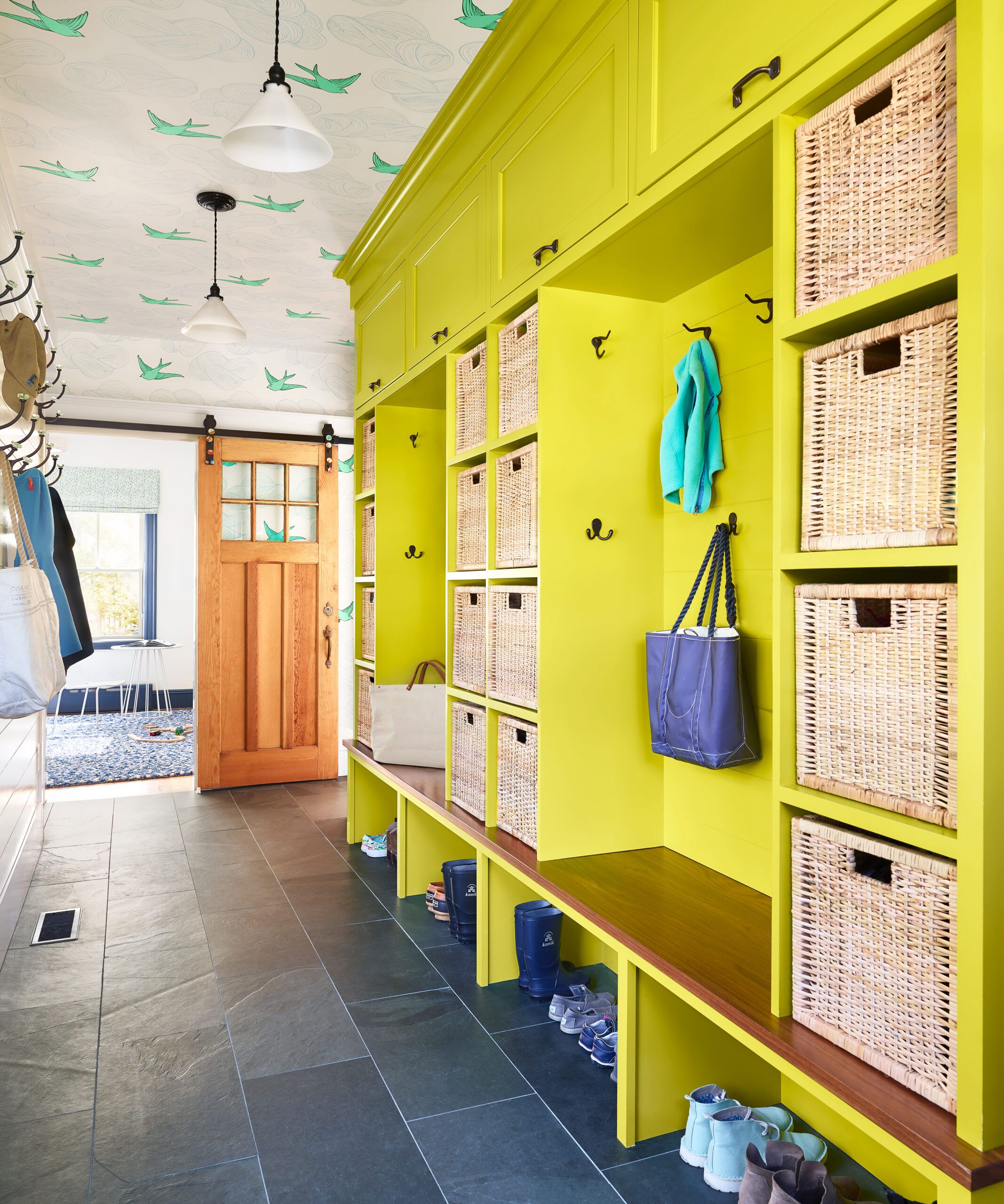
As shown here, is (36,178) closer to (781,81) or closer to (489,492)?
(489,492)

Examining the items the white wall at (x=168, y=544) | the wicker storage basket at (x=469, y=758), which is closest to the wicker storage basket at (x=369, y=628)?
the wicker storage basket at (x=469, y=758)

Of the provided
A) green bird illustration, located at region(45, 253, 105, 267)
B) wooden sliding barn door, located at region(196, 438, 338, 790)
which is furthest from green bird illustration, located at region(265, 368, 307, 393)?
green bird illustration, located at region(45, 253, 105, 267)

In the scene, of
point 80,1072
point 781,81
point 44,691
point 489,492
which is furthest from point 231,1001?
point 781,81

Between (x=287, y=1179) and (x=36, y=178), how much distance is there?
10.4 ft

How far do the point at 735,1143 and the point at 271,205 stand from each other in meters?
3.28

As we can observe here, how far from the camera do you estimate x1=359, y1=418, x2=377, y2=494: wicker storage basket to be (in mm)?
3680

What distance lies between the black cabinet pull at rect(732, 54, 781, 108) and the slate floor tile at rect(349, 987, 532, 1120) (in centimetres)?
209

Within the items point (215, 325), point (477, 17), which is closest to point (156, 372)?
point (215, 325)

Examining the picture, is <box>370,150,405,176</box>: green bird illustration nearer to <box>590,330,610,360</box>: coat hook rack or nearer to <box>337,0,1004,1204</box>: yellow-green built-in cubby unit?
<box>337,0,1004,1204</box>: yellow-green built-in cubby unit

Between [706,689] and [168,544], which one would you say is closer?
[706,689]

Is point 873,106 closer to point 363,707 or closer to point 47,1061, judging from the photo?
point 47,1061

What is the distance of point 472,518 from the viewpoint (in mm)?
2740

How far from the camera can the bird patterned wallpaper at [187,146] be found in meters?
2.24

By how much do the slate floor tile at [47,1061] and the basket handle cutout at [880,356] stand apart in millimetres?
2219
